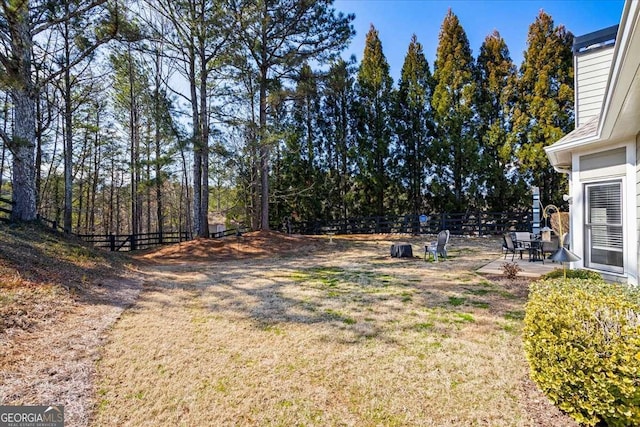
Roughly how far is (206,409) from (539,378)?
97.6 inches

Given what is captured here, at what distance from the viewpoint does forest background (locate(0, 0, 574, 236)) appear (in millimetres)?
11281

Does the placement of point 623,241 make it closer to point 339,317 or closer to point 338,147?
point 339,317

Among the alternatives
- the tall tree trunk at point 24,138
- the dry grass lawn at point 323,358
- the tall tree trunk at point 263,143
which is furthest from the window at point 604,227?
the tall tree trunk at point 24,138

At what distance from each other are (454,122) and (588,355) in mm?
16350

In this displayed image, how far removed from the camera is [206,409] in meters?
2.24

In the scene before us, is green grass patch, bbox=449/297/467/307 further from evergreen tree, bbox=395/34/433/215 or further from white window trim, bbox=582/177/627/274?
evergreen tree, bbox=395/34/433/215

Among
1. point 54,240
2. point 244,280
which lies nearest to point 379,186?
point 244,280

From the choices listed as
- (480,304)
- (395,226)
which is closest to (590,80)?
(480,304)

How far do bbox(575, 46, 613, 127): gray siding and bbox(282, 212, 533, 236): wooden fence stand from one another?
950 cm

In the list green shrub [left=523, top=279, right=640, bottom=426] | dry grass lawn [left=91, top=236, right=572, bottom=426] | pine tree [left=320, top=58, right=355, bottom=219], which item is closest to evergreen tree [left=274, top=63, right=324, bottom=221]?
pine tree [left=320, top=58, right=355, bottom=219]

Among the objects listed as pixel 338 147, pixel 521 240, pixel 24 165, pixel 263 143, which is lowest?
pixel 521 240

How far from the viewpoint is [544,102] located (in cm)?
1457

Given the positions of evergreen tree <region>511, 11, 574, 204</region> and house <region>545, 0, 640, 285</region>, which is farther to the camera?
evergreen tree <region>511, 11, 574, 204</region>

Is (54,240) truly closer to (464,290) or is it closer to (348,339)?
(348,339)
